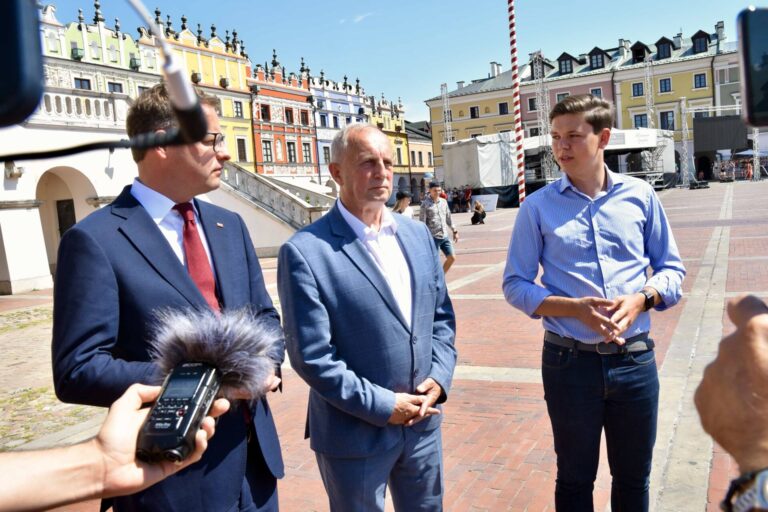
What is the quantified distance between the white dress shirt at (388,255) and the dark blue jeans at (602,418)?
79cm

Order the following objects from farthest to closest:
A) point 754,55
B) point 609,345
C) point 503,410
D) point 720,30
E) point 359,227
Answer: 1. point 720,30
2. point 503,410
3. point 609,345
4. point 359,227
5. point 754,55

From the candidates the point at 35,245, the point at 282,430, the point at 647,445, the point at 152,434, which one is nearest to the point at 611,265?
the point at 647,445

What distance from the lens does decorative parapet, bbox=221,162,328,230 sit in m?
19.1

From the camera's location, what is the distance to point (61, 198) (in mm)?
17422

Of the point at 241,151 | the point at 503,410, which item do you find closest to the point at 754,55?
→ the point at 503,410

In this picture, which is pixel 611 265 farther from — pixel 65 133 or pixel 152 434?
pixel 65 133

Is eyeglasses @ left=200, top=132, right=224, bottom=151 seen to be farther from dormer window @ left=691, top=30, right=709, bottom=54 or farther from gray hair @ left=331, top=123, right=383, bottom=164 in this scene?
dormer window @ left=691, top=30, right=709, bottom=54

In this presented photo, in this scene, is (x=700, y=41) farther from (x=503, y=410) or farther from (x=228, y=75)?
(x=503, y=410)

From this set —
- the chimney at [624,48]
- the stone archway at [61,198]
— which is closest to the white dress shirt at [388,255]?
the stone archway at [61,198]

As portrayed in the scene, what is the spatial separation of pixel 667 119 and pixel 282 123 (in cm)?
3713

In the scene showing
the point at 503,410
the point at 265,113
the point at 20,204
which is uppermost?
the point at 265,113

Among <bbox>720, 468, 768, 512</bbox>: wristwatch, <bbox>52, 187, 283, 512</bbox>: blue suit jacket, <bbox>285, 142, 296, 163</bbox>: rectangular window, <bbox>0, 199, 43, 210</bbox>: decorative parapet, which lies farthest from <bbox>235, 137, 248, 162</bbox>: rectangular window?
<bbox>720, 468, 768, 512</bbox>: wristwatch

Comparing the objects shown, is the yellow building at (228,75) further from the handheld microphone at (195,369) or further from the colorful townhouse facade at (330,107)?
the handheld microphone at (195,369)

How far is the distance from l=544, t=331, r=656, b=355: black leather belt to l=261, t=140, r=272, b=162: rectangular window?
161ft
